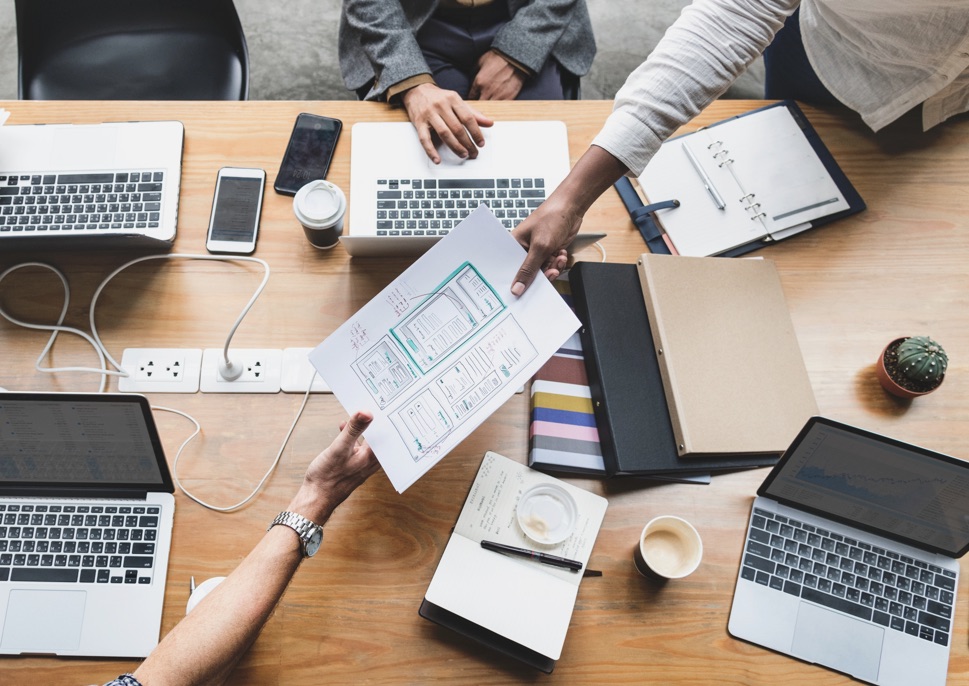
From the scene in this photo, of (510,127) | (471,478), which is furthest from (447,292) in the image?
(510,127)

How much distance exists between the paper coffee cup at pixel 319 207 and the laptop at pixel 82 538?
1.30ft

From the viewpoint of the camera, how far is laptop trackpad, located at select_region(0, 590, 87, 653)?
2.94ft

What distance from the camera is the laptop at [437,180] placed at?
1.12m

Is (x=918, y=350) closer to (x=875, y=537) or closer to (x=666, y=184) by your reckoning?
(x=875, y=537)

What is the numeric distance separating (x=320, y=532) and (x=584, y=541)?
37cm

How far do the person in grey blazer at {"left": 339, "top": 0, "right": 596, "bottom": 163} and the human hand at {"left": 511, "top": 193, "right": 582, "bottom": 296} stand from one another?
0.22 metres

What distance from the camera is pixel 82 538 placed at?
0.95 meters

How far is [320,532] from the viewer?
2.98 feet

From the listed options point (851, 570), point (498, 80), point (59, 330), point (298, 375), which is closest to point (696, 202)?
point (498, 80)

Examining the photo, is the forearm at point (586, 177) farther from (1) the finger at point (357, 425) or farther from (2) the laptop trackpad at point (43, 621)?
(2) the laptop trackpad at point (43, 621)

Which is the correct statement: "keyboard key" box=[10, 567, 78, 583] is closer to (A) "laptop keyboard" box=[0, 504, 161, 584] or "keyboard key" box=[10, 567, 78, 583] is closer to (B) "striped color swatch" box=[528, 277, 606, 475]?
(A) "laptop keyboard" box=[0, 504, 161, 584]

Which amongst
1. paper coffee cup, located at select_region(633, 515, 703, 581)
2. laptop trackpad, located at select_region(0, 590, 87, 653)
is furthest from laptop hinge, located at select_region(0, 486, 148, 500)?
paper coffee cup, located at select_region(633, 515, 703, 581)

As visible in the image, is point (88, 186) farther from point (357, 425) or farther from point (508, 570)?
point (508, 570)

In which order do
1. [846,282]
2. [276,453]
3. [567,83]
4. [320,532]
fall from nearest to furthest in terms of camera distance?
[320,532]
[276,453]
[846,282]
[567,83]
